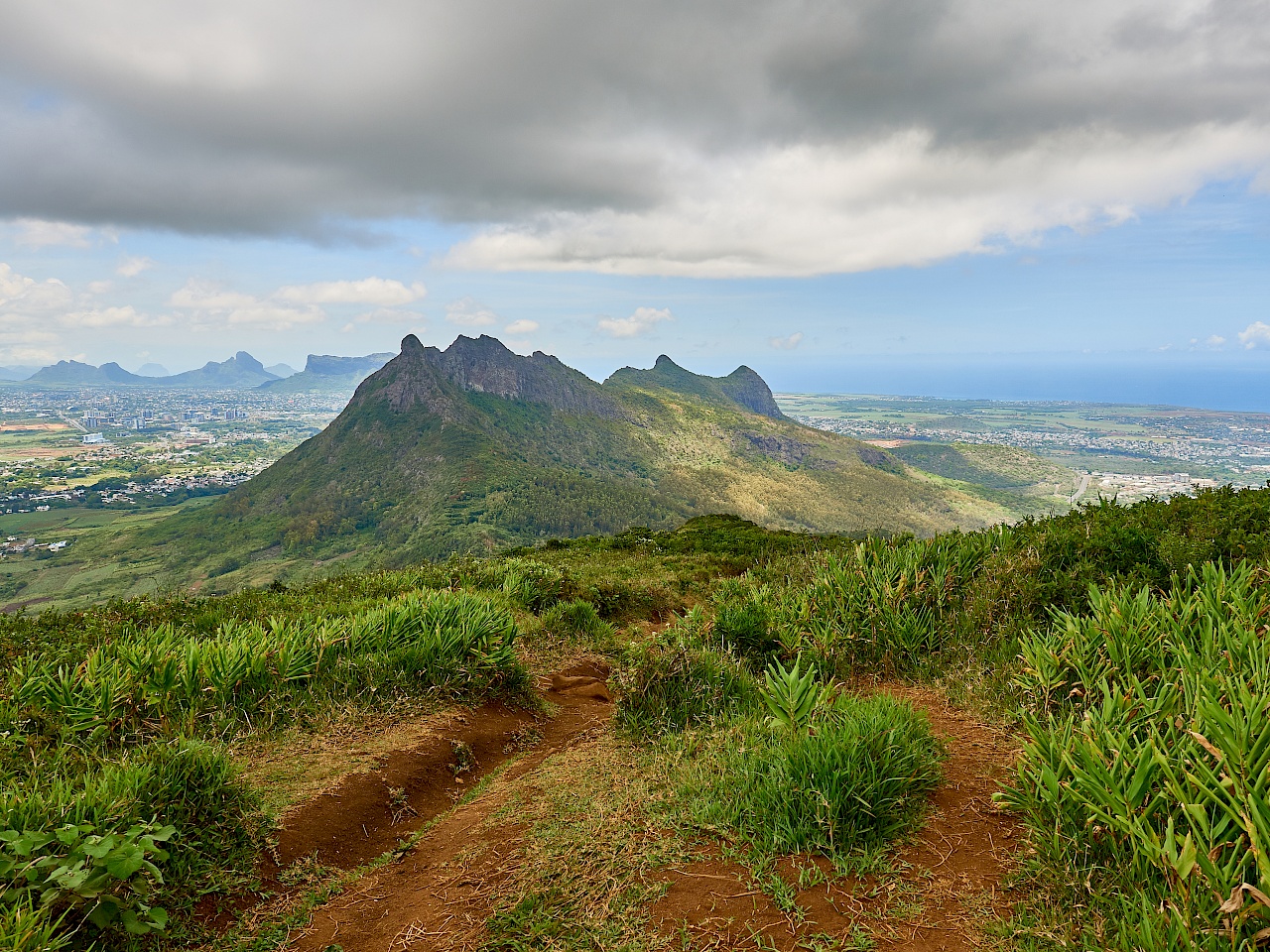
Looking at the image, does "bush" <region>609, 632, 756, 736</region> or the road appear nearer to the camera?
"bush" <region>609, 632, 756, 736</region>

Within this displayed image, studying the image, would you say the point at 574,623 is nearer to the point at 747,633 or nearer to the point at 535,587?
the point at 535,587

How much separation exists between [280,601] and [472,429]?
17632 centimetres

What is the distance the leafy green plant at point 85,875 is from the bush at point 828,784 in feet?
9.22

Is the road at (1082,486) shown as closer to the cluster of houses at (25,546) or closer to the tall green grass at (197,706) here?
the tall green grass at (197,706)

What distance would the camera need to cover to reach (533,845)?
12.4ft

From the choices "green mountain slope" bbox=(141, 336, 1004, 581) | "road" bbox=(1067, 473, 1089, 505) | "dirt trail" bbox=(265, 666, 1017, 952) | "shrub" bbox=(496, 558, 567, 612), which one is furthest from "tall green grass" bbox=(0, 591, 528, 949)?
"road" bbox=(1067, 473, 1089, 505)

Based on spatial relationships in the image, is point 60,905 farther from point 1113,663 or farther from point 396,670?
point 1113,663

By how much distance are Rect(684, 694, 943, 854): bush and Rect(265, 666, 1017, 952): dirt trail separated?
0.13 m

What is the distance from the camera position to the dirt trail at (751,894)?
2871 mm

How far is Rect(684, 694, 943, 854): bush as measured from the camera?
3.40 m

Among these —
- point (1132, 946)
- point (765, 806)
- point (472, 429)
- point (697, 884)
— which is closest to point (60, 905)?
point (697, 884)

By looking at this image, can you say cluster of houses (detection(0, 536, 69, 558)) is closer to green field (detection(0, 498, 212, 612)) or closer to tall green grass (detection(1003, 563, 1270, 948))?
green field (detection(0, 498, 212, 612))

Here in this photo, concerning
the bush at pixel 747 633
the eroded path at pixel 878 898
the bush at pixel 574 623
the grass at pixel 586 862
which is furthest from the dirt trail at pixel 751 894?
the bush at pixel 574 623

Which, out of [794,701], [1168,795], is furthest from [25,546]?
[1168,795]
